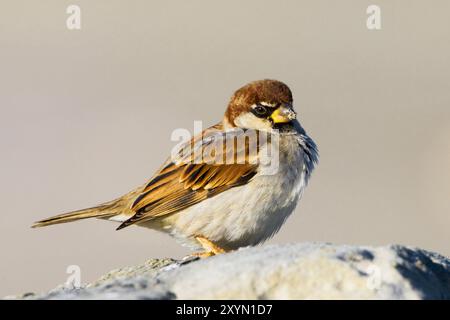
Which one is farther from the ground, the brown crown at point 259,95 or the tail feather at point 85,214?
the brown crown at point 259,95

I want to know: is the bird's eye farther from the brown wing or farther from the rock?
the rock

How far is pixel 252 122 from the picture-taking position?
21.4 ft

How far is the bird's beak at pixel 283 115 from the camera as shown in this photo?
6.38m

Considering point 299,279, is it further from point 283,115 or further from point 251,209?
point 283,115

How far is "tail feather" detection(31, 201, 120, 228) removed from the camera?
6.73 m

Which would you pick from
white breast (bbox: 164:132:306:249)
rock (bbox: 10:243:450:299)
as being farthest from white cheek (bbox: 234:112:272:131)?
rock (bbox: 10:243:450:299)

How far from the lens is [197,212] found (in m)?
6.10

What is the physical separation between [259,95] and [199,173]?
654mm

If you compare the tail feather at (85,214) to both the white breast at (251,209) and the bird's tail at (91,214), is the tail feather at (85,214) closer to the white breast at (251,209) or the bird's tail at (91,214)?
the bird's tail at (91,214)

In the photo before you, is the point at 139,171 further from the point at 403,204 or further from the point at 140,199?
the point at 140,199

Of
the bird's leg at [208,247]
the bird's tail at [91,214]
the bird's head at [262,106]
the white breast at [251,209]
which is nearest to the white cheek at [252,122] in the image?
the bird's head at [262,106]

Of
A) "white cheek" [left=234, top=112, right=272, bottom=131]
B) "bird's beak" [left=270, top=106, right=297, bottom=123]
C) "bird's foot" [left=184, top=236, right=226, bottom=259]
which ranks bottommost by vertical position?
"bird's foot" [left=184, top=236, right=226, bottom=259]

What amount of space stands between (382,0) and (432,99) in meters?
5.81
